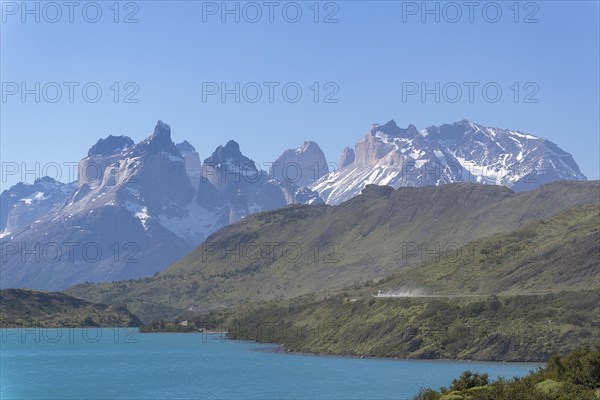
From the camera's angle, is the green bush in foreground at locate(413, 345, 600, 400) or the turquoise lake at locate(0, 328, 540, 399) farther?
the turquoise lake at locate(0, 328, 540, 399)

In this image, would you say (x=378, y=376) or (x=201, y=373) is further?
(x=201, y=373)

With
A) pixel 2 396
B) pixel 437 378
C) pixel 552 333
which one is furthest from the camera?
pixel 552 333

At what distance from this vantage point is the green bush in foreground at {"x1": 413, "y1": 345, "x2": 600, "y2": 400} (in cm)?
5359

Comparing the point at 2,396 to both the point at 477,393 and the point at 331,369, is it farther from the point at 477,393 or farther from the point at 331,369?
the point at 477,393

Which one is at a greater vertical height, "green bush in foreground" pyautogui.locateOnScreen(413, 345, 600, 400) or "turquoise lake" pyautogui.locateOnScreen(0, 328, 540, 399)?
"green bush in foreground" pyautogui.locateOnScreen(413, 345, 600, 400)

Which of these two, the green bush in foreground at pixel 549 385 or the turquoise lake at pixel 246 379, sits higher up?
the green bush in foreground at pixel 549 385

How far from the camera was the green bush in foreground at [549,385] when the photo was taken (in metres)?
53.6

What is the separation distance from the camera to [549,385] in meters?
56.2

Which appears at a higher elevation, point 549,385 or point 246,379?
point 549,385

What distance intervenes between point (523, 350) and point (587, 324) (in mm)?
14010

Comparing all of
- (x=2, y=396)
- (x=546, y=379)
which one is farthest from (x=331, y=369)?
(x=546, y=379)

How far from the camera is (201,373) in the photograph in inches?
7131

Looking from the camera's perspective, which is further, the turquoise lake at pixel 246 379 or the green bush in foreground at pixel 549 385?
the turquoise lake at pixel 246 379

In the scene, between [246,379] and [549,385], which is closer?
[549,385]
